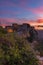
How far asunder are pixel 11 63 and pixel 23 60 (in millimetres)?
411

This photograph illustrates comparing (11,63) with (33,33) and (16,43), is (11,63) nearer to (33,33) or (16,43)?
(16,43)

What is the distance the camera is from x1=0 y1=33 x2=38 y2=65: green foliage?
653 centimetres

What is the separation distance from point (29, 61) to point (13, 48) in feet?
2.13

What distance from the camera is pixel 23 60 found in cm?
680

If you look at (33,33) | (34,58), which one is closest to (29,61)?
(34,58)

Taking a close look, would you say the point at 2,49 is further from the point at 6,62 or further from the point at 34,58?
the point at 34,58

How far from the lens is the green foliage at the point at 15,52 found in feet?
21.4

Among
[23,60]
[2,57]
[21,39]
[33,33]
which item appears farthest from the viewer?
[33,33]

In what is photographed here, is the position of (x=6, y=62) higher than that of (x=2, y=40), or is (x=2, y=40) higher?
(x=2, y=40)

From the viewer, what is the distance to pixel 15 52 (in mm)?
6727

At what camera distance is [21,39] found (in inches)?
295

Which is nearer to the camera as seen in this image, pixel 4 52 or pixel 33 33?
pixel 4 52

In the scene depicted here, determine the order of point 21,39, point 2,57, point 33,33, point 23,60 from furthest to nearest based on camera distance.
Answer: point 33,33 → point 21,39 → point 23,60 → point 2,57

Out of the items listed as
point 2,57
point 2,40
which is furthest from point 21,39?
point 2,57
